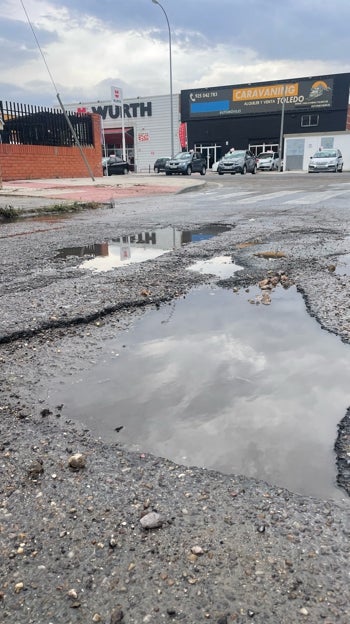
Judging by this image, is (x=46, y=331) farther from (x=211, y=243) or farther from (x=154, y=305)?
(x=211, y=243)

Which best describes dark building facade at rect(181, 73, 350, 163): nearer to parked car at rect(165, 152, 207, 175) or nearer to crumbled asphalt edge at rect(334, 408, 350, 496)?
parked car at rect(165, 152, 207, 175)

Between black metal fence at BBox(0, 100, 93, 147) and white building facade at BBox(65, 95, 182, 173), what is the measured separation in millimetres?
27033

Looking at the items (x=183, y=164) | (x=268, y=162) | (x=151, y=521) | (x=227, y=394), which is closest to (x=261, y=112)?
(x=268, y=162)

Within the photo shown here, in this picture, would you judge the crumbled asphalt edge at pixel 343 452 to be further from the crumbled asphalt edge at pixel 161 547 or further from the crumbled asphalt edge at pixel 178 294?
the crumbled asphalt edge at pixel 161 547

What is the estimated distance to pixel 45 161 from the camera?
24.0 meters

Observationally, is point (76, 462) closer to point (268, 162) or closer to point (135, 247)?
point (135, 247)

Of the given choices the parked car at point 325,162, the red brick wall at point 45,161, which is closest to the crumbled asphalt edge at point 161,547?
the red brick wall at point 45,161

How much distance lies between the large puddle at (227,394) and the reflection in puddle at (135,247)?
7.07 feet

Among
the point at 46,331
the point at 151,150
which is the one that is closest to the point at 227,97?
the point at 151,150

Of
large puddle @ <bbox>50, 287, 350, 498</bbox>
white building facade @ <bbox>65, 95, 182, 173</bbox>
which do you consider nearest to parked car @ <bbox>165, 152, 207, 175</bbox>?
white building facade @ <bbox>65, 95, 182, 173</bbox>

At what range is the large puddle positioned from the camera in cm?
208

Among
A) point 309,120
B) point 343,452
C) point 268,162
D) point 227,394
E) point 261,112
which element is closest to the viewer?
point 343,452

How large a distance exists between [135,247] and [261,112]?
4751 centimetres

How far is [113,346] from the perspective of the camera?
3.20m
